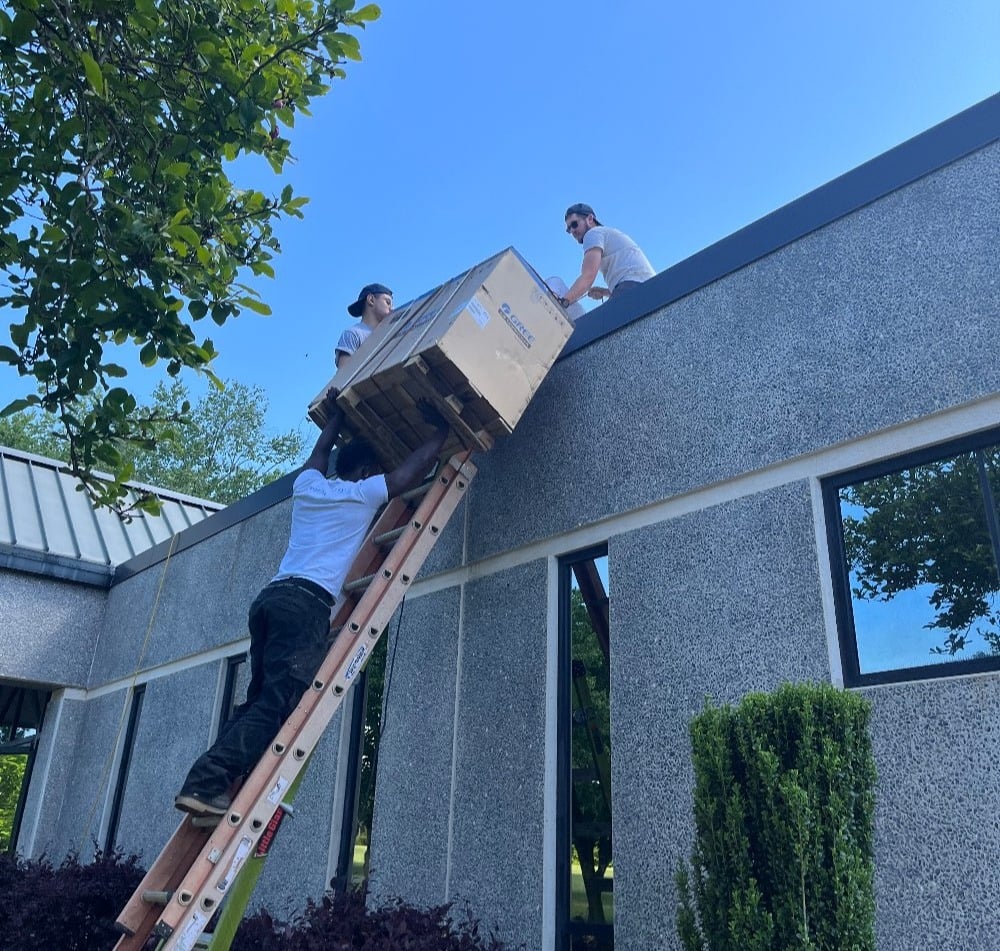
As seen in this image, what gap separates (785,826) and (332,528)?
8.90 ft

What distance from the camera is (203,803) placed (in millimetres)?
3682

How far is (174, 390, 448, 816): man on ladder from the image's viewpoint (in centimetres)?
377

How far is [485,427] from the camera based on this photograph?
4.80 m

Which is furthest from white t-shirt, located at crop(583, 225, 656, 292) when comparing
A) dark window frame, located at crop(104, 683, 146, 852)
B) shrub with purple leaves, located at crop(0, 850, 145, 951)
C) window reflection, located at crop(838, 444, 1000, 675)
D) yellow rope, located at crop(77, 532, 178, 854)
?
dark window frame, located at crop(104, 683, 146, 852)

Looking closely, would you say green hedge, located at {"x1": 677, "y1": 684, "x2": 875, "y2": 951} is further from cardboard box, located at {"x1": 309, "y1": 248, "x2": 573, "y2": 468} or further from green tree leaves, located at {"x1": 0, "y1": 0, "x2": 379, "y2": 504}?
green tree leaves, located at {"x1": 0, "y1": 0, "x2": 379, "y2": 504}

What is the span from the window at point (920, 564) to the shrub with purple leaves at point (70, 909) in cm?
500

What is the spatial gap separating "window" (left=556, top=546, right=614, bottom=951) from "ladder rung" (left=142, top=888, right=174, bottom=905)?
5.47ft

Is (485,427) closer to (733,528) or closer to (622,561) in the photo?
(622,561)

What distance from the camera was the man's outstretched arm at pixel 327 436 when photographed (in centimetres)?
502

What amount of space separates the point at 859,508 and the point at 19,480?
11063 mm

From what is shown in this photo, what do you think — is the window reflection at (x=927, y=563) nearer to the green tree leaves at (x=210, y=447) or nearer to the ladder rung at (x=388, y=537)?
the ladder rung at (x=388, y=537)

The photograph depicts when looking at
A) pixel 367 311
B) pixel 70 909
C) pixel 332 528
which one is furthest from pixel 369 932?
pixel 367 311

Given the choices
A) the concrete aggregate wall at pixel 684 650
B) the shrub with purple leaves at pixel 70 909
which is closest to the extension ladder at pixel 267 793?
the concrete aggregate wall at pixel 684 650

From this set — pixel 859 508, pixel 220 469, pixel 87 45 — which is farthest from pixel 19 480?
pixel 220 469
